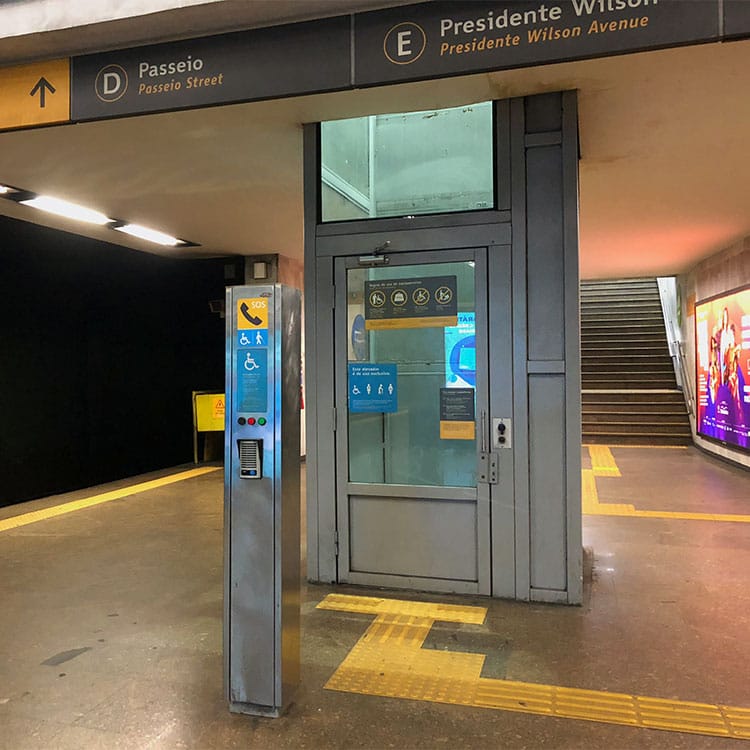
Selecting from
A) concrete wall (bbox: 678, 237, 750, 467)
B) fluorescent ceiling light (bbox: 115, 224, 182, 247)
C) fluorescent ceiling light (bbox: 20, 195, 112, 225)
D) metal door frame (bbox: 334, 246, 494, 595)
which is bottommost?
metal door frame (bbox: 334, 246, 494, 595)

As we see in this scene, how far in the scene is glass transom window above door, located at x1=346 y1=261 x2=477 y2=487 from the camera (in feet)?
13.5

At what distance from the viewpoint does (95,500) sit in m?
7.20

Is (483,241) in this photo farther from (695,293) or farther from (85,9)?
(695,293)

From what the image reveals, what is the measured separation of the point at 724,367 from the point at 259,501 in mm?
8635

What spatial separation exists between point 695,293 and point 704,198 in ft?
15.4

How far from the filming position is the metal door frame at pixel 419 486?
4043mm

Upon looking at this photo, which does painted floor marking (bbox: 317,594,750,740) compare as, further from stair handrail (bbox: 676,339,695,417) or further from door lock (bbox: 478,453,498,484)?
stair handrail (bbox: 676,339,695,417)

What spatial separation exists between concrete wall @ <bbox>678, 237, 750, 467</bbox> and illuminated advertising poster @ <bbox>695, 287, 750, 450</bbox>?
152 mm

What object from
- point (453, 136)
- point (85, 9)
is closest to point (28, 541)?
point (85, 9)

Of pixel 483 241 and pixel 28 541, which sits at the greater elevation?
pixel 483 241

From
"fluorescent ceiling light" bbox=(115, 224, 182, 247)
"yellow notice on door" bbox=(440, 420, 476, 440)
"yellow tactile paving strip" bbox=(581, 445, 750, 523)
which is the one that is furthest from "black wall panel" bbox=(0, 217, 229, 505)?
"yellow tactile paving strip" bbox=(581, 445, 750, 523)

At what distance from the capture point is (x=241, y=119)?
4344 millimetres

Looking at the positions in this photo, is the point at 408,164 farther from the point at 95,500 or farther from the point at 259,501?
the point at 95,500

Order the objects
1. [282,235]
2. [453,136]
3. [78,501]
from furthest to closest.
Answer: [282,235], [78,501], [453,136]
